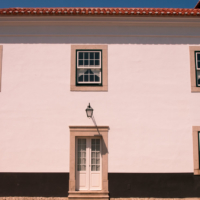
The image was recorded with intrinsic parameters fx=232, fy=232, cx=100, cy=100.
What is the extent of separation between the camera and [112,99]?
7.26m

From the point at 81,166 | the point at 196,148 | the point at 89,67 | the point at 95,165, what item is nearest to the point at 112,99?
the point at 89,67

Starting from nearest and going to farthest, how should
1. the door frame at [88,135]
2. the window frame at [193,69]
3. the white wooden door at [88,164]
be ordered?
1. the door frame at [88,135]
2. the white wooden door at [88,164]
3. the window frame at [193,69]

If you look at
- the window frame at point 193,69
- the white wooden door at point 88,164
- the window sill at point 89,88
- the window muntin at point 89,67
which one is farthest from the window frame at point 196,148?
the window muntin at point 89,67

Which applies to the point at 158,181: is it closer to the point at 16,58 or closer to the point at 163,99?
the point at 163,99

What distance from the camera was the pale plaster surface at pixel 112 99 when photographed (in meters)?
7.12

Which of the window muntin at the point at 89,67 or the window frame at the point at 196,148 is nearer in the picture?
the window frame at the point at 196,148

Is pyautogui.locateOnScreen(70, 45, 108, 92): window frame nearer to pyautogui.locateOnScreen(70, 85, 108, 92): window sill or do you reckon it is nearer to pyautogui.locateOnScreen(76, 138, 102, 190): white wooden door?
pyautogui.locateOnScreen(70, 85, 108, 92): window sill

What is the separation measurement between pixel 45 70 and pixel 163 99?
3.85 meters

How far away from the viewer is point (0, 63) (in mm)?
7402

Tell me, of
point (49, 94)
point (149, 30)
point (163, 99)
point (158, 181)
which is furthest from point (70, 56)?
point (158, 181)

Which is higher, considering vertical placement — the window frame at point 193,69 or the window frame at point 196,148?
the window frame at point 193,69

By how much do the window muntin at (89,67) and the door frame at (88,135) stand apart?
145 cm

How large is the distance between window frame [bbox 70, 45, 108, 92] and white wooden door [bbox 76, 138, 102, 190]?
1.61 m

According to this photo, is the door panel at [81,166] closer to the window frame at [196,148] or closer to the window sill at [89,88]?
the window sill at [89,88]
